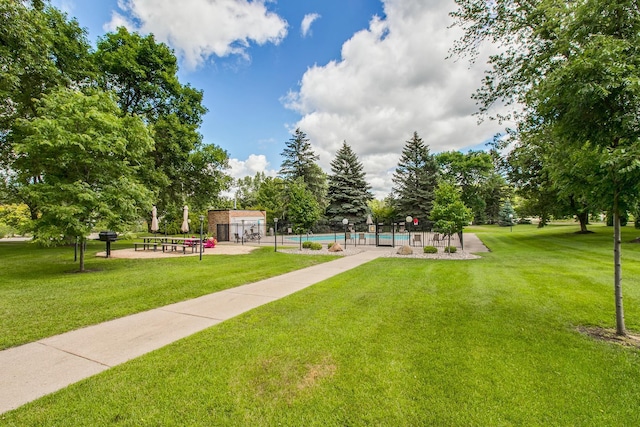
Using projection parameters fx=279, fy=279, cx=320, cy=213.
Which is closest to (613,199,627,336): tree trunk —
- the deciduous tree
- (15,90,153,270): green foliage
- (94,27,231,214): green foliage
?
the deciduous tree

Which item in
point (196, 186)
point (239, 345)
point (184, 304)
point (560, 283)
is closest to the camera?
point (239, 345)

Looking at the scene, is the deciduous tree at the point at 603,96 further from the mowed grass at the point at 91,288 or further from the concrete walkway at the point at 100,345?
the mowed grass at the point at 91,288

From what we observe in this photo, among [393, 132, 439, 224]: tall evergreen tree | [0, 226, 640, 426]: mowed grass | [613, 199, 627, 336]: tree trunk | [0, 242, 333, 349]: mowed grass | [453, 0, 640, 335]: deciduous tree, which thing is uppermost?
[393, 132, 439, 224]: tall evergreen tree

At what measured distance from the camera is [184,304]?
212 inches

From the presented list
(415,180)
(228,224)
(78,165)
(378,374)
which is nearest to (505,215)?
(415,180)

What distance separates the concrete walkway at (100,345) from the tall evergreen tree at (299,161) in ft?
118

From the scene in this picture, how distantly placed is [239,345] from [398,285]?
4.37m

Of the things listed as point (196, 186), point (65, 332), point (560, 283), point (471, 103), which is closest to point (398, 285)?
point (560, 283)

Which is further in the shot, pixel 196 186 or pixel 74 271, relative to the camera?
pixel 196 186

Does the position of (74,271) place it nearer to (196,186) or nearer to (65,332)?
(65,332)

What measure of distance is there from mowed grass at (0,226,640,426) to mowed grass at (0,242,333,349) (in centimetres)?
217

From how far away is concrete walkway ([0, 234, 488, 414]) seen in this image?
8.79 ft

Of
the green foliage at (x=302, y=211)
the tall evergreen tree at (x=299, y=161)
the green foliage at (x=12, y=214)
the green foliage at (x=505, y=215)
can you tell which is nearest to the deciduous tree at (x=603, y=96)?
the green foliage at (x=302, y=211)

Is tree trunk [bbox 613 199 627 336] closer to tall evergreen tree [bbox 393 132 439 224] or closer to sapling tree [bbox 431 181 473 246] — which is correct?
sapling tree [bbox 431 181 473 246]
